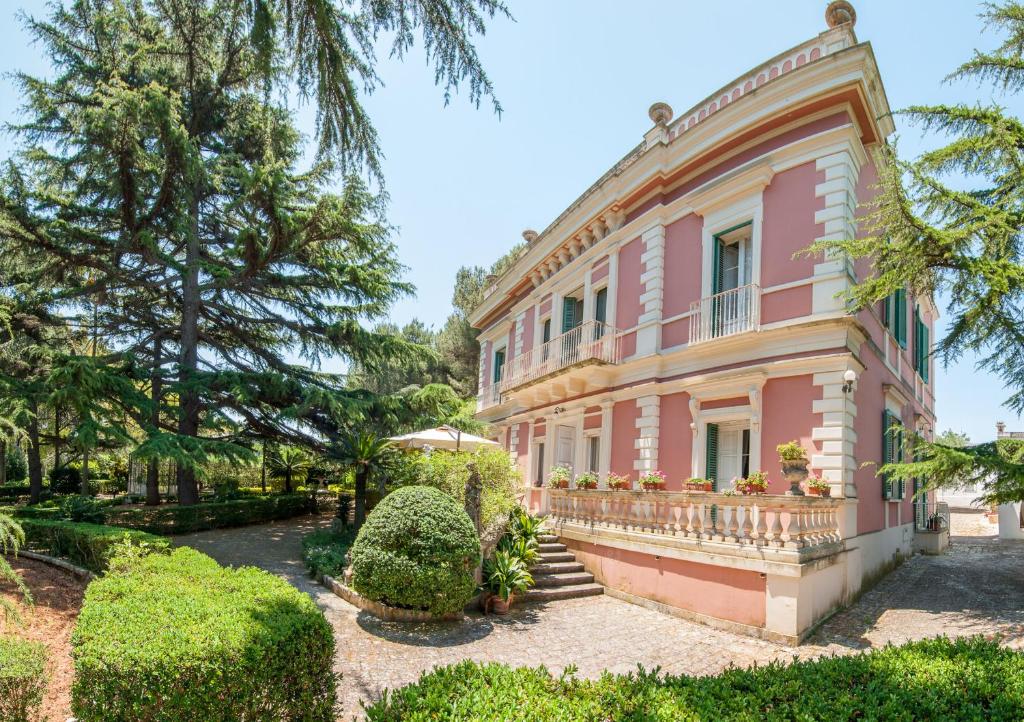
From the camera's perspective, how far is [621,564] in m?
9.72

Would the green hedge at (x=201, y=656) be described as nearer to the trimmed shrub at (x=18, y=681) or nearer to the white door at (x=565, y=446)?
the trimmed shrub at (x=18, y=681)

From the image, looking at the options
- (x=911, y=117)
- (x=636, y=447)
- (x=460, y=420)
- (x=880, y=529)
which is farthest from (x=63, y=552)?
(x=911, y=117)

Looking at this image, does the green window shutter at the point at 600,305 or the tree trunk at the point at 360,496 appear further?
the green window shutter at the point at 600,305

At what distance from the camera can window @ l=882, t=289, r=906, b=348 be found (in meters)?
11.7

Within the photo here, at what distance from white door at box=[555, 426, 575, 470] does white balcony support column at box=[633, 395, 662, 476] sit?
3.28 m

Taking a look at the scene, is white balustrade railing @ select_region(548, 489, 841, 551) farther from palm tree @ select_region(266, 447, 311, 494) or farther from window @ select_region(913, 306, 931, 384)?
palm tree @ select_region(266, 447, 311, 494)

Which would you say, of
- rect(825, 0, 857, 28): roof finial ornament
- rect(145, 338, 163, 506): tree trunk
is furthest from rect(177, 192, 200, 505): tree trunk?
rect(825, 0, 857, 28): roof finial ornament

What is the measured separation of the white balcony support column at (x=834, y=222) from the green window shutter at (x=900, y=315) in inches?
182

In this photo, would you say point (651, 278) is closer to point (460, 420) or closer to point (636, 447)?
point (636, 447)

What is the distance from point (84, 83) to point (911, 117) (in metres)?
18.5

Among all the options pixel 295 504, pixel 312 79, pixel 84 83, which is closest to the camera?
pixel 312 79

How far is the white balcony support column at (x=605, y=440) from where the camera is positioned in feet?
41.9

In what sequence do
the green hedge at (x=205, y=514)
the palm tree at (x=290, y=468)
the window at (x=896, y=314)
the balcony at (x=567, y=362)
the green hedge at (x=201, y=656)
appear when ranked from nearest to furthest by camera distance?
the green hedge at (x=201, y=656) < the window at (x=896, y=314) < the balcony at (x=567, y=362) < the green hedge at (x=205, y=514) < the palm tree at (x=290, y=468)

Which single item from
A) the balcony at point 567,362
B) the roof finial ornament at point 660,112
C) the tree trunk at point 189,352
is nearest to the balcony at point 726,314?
the balcony at point 567,362
